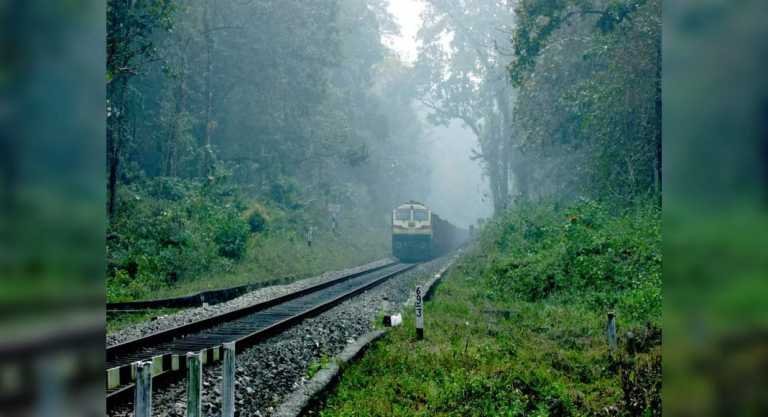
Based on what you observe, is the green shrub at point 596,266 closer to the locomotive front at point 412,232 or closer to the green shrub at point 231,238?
the green shrub at point 231,238

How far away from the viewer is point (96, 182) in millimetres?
1007

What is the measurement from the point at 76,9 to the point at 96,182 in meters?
0.28

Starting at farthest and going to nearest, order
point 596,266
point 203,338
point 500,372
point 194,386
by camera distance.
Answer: point 596,266, point 203,338, point 500,372, point 194,386

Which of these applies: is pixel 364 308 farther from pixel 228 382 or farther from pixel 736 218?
pixel 736 218

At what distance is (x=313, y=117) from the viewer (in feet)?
113

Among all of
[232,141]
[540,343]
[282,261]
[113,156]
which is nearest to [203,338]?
[540,343]

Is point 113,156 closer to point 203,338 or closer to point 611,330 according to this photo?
point 203,338

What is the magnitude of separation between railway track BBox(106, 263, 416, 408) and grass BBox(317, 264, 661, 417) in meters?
1.51

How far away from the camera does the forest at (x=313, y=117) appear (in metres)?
15.5

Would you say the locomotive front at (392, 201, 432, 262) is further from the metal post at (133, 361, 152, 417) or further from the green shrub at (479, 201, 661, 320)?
the metal post at (133, 361, 152, 417)

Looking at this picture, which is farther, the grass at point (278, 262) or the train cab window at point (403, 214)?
the train cab window at point (403, 214)

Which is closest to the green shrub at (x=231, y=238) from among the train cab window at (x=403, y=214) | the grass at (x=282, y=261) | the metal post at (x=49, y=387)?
the grass at (x=282, y=261)

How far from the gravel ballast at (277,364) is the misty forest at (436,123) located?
15 centimetres

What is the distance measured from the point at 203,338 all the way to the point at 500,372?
3.97 meters
